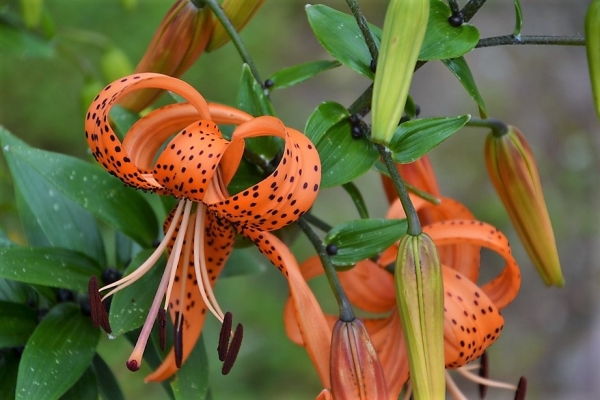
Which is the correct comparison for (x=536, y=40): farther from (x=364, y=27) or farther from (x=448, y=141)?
(x=448, y=141)

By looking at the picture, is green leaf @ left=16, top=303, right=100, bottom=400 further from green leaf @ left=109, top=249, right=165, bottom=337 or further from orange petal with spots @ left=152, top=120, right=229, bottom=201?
orange petal with spots @ left=152, top=120, right=229, bottom=201

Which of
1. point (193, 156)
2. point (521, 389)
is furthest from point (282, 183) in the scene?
point (521, 389)

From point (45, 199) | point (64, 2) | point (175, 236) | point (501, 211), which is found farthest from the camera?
point (501, 211)

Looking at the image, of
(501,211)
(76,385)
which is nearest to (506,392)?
(501,211)

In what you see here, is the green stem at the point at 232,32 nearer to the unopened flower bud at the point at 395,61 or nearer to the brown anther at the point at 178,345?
the unopened flower bud at the point at 395,61

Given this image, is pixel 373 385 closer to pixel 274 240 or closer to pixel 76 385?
pixel 274 240

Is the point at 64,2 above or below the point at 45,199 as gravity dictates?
below

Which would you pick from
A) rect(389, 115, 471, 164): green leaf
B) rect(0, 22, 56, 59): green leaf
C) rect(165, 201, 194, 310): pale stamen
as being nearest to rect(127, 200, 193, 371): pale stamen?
rect(165, 201, 194, 310): pale stamen
